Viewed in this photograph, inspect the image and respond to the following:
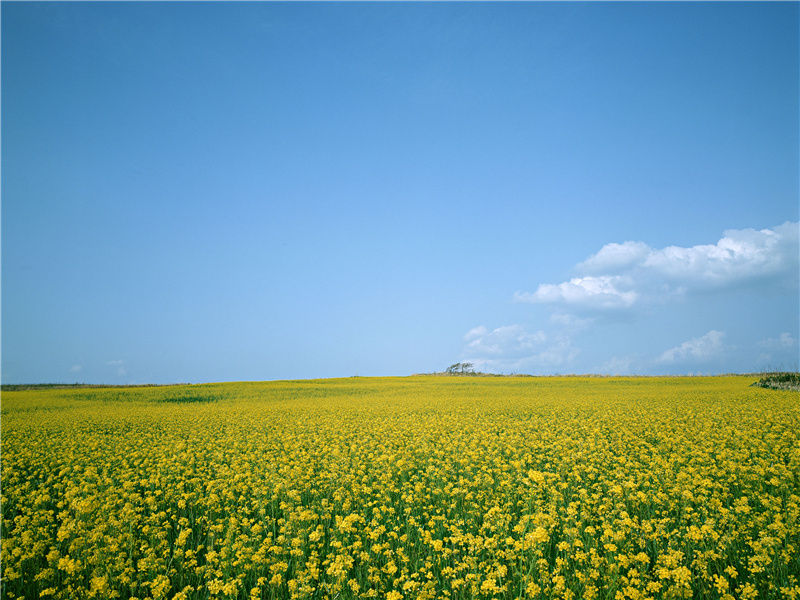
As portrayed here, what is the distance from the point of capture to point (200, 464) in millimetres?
12781

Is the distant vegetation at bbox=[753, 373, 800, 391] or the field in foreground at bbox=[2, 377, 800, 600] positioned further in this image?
the distant vegetation at bbox=[753, 373, 800, 391]

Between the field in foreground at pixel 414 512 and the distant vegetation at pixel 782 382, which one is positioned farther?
the distant vegetation at pixel 782 382

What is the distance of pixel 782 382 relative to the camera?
1528 inches

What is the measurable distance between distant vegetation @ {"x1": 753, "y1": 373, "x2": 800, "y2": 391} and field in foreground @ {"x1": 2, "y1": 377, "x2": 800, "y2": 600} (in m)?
25.0

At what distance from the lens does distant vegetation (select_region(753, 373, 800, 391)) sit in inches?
1465

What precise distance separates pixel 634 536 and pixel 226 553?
20.8 ft

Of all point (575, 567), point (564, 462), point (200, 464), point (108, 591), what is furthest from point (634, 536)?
point (200, 464)

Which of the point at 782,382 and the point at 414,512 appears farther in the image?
the point at 782,382

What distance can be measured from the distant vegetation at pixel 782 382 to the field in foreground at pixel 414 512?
25.0m

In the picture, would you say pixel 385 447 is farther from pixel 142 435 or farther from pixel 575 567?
pixel 142 435

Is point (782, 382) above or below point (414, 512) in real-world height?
below

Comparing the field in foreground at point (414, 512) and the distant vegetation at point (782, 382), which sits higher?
the field in foreground at point (414, 512)

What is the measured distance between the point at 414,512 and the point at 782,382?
4525cm

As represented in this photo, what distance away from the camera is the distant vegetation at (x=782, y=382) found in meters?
37.2
